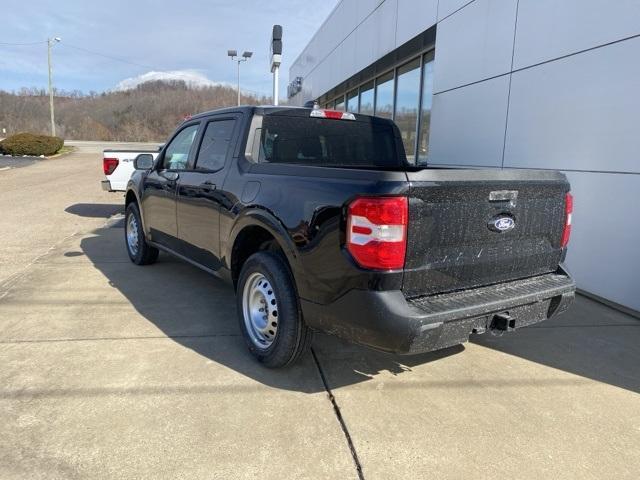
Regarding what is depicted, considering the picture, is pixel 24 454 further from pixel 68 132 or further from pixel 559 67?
pixel 68 132

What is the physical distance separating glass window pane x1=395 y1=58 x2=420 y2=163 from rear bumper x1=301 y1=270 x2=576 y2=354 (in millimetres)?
7352

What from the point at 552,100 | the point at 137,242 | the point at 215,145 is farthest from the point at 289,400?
the point at 552,100

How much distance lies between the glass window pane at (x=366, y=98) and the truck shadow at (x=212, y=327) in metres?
8.69

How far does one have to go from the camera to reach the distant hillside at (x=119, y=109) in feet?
303

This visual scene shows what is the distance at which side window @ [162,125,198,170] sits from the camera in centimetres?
484

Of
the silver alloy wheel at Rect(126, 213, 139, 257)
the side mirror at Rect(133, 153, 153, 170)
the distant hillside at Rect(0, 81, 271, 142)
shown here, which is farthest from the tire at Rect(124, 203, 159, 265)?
the distant hillside at Rect(0, 81, 271, 142)

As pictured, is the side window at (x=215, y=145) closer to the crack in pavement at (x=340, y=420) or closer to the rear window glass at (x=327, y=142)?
the rear window glass at (x=327, y=142)

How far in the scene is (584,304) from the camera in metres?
5.09

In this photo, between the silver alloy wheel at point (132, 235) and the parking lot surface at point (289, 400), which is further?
the silver alloy wheel at point (132, 235)

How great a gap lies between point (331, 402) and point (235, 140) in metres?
2.15

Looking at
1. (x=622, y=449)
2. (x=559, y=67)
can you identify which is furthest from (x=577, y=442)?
(x=559, y=67)

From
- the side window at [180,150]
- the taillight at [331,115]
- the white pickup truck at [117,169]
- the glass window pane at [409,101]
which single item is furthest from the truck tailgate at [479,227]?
the white pickup truck at [117,169]

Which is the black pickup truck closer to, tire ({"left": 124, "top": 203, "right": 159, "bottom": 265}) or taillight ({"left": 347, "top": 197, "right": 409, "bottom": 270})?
taillight ({"left": 347, "top": 197, "right": 409, "bottom": 270})

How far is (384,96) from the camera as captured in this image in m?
12.3
